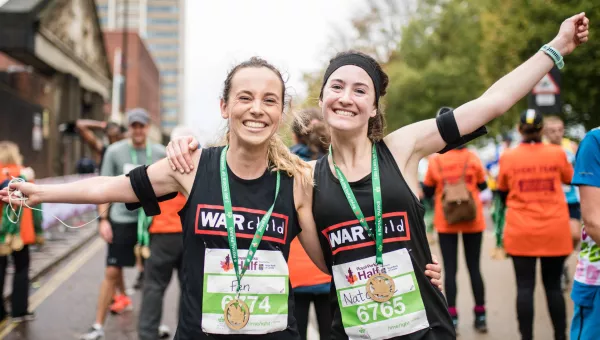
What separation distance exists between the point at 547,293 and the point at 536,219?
0.63 meters

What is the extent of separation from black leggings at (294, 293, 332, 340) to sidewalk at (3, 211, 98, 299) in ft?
17.3

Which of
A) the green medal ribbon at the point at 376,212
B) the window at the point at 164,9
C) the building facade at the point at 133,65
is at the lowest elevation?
the green medal ribbon at the point at 376,212

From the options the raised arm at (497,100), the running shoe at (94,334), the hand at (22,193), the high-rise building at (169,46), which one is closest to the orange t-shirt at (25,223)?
Result: the running shoe at (94,334)

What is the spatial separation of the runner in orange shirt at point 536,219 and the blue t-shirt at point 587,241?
67.0 inches

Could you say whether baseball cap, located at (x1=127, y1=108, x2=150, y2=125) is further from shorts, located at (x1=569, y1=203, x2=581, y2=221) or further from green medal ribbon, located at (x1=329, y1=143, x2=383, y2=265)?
shorts, located at (x1=569, y1=203, x2=581, y2=221)

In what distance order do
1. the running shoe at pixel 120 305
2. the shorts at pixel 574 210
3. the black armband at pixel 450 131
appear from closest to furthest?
the black armband at pixel 450 131, the shorts at pixel 574 210, the running shoe at pixel 120 305

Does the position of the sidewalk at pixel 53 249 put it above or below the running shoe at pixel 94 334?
above

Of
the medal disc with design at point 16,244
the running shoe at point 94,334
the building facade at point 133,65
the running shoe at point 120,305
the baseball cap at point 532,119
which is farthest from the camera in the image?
the building facade at point 133,65

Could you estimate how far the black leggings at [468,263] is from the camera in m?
5.95

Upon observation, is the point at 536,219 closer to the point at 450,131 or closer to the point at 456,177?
the point at 456,177

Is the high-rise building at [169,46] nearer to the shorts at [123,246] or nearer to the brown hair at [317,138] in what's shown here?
the shorts at [123,246]

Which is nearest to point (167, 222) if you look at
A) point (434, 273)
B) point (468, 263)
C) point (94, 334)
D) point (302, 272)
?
point (94, 334)

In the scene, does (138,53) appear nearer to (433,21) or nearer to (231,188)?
(433,21)

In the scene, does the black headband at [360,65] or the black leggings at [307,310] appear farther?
the black leggings at [307,310]
